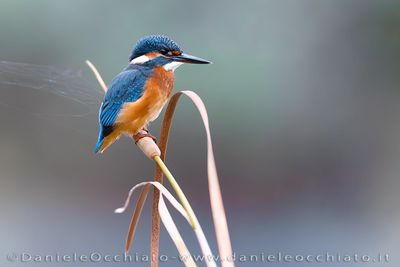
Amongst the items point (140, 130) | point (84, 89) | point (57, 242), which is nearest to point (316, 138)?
point (57, 242)

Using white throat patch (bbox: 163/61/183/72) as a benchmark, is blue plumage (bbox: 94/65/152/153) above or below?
below

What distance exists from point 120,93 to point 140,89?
117 millimetres

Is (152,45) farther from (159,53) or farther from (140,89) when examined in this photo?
(140,89)

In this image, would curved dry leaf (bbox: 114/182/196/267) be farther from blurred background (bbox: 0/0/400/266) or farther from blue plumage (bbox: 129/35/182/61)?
blurred background (bbox: 0/0/400/266)

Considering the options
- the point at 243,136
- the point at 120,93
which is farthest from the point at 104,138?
the point at 243,136

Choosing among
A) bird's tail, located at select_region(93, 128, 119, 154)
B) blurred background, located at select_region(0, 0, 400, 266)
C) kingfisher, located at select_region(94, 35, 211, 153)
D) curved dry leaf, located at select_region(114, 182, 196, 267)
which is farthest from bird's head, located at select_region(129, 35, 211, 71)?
blurred background, located at select_region(0, 0, 400, 266)

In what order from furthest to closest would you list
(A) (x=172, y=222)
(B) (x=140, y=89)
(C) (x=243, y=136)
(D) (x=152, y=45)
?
1. (C) (x=243, y=136)
2. (B) (x=140, y=89)
3. (D) (x=152, y=45)
4. (A) (x=172, y=222)

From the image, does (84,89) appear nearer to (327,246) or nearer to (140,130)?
(140,130)

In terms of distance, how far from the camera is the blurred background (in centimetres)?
300

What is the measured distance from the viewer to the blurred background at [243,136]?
118 inches

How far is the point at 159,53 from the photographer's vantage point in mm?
1250

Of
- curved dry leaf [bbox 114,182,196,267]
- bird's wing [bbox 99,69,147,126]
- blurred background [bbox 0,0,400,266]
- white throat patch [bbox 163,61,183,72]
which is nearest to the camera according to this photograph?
curved dry leaf [bbox 114,182,196,267]

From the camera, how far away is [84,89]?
1192 millimetres

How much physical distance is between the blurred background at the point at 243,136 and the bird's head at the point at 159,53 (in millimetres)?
1500
